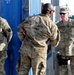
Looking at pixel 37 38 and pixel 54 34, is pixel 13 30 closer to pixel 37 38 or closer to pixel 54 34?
pixel 37 38

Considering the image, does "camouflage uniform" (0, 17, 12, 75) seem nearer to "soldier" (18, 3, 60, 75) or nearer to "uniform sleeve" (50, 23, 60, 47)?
"soldier" (18, 3, 60, 75)

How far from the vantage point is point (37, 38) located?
17.4 ft

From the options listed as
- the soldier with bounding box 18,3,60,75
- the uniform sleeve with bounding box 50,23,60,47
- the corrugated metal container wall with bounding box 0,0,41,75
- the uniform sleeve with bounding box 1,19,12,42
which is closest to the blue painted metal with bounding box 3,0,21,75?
the corrugated metal container wall with bounding box 0,0,41,75

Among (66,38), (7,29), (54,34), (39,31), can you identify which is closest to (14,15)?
(7,29)

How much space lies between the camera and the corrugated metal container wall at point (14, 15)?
5859mm

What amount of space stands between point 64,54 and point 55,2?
3432 mm

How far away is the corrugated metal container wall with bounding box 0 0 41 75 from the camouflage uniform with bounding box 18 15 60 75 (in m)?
0.53

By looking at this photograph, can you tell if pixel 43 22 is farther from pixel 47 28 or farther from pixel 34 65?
pixel 34 65

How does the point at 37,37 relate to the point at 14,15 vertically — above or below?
below

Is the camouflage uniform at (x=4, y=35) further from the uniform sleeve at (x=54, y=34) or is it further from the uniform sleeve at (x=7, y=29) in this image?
the uniform sleeve at (x=54, y=34)

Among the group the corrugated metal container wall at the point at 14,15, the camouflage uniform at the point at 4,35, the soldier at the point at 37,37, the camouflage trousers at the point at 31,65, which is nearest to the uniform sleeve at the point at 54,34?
the soldier at the point at 37,37

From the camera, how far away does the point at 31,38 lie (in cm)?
531

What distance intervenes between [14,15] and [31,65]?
1.16 meters

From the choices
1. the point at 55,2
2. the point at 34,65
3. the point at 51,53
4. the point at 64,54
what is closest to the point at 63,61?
the point at 64,54
